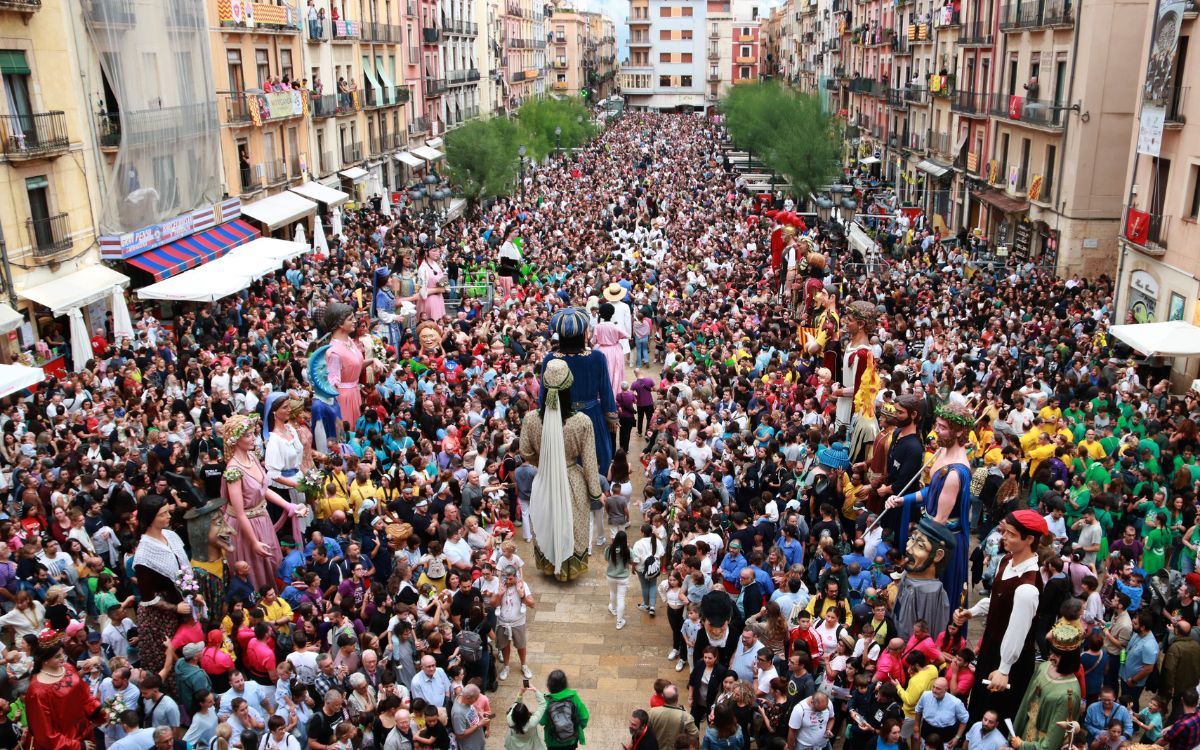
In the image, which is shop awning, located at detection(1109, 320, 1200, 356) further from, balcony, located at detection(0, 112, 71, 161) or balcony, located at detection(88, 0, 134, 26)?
balcony, located at detection(88, 0, 134, 26)

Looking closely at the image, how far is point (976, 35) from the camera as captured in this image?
3081 cm

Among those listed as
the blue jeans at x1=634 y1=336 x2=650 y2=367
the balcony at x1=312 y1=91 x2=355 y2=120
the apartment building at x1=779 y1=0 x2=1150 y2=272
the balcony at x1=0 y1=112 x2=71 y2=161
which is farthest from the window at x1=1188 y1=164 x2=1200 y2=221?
the balcony at x1=312 y1=91 x2=355 y2=120

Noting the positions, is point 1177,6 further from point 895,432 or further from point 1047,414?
point 895,432

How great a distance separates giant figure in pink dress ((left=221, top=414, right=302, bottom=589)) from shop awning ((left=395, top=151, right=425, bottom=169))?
34039 mm

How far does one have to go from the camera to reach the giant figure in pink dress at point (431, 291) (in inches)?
717

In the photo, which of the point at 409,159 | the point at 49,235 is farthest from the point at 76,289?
the point at 409,159

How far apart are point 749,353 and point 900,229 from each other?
18.0 m

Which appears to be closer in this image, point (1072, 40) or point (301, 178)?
point (1072, 40)

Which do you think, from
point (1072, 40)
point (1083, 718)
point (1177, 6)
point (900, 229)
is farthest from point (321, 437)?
point (900, 229)

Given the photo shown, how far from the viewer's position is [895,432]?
30.1ft

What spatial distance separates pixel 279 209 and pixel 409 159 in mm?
14072

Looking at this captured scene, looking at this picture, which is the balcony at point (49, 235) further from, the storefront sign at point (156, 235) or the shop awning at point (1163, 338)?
the shop awning at point (1163, 338)

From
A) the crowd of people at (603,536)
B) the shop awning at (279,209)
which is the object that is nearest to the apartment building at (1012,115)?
the crowd of people at (603,536)

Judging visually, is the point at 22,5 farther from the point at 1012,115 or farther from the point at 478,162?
the point at 1012,115
